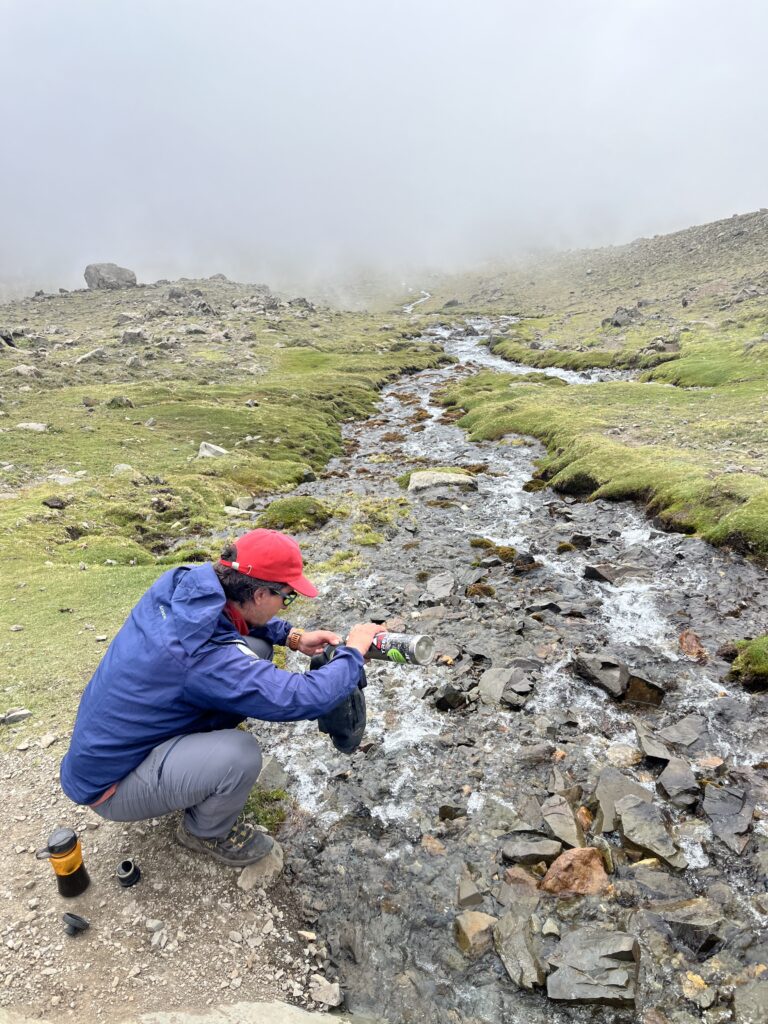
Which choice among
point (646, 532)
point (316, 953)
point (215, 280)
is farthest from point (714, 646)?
point (215, 280)

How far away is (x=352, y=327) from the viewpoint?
127750 millimetres

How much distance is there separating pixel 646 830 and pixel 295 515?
18400 millimetres

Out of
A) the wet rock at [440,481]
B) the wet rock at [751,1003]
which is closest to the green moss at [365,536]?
the wet rock at [440,481]

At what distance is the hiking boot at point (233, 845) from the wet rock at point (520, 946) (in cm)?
316

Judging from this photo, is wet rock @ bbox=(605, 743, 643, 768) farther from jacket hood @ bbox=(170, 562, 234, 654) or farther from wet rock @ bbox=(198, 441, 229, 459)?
wet rock @ bbox=(198, 441, 229, 459)

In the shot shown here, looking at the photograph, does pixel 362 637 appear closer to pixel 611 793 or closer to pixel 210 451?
pixel 611 793

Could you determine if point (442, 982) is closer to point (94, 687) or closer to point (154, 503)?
point (94, 687)

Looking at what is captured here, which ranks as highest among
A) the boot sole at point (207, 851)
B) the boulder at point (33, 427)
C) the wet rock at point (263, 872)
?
the boulder at point (33, 427)

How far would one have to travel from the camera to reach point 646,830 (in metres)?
7.98

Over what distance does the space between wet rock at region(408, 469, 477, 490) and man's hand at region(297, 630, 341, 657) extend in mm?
19032

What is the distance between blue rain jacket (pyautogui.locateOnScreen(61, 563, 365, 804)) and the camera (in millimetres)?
5875

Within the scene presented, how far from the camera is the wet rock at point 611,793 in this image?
8.25 m

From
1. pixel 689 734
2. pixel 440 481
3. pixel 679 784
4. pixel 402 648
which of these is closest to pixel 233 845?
pixel 402 648

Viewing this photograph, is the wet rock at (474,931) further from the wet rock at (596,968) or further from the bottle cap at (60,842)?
the bottle cap at (60,842)
